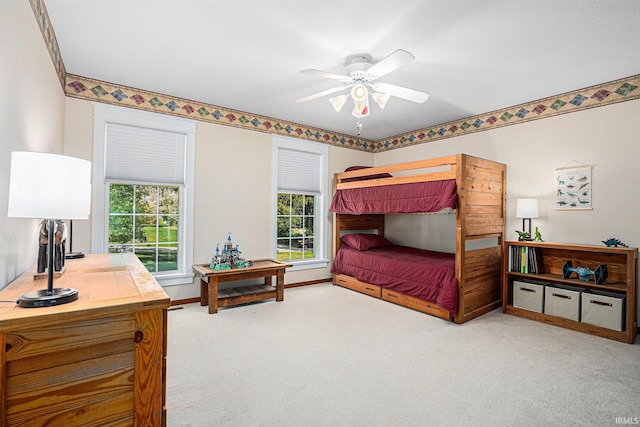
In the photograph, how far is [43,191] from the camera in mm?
1140

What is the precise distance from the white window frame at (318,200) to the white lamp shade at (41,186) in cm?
345

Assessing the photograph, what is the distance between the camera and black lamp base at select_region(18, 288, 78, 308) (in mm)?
1105

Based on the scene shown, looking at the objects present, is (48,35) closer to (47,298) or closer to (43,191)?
(43,191)

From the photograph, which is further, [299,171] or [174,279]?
[299,171]

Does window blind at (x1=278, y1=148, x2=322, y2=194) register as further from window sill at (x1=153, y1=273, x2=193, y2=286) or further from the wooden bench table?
window sill at (x1=153, y1=273, x2=193, y2=286)

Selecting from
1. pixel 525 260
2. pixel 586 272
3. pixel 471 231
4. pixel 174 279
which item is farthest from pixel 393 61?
pixel 174 279

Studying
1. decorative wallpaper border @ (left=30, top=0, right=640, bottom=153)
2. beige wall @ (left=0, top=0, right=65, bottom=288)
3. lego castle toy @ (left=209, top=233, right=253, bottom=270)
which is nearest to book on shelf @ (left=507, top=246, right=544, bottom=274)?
decorative wallpaper border @ (left=30, top=0, right=640, bottom=153)

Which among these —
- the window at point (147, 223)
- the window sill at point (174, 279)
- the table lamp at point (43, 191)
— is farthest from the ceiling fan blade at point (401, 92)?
the window sill at point (174, 279)

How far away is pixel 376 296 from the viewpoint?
435cm

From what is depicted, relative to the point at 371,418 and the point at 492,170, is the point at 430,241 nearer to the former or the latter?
the point at 492,170

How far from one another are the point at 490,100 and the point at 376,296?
2866 mm

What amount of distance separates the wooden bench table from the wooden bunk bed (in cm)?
137

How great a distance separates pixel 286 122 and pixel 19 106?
134 inches

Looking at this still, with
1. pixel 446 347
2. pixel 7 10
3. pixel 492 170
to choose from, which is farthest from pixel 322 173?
pixel 7 10
